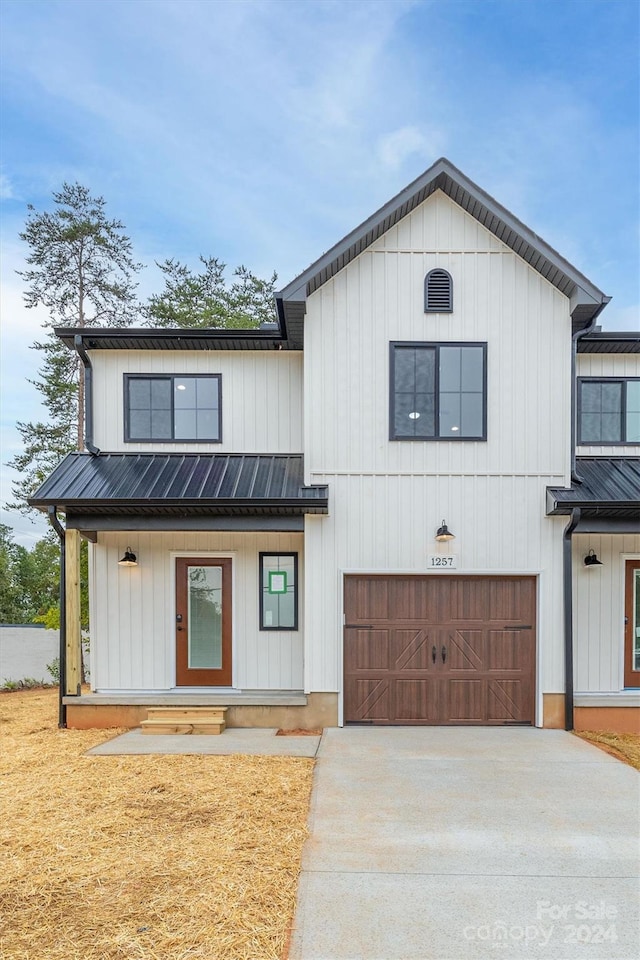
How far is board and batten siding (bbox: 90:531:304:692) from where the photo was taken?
8008 mm

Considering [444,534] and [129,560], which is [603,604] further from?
[129,560]

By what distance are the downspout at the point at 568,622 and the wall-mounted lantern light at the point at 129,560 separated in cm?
571

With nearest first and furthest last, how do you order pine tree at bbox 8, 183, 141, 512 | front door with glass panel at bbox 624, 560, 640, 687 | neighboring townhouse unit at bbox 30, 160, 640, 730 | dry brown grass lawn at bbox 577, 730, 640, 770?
dry brown grass lawn at bbox 577, 730, 640, 770, neighboring townhouse unit at bbox 30, 160, 640, 730, front door with glass panel at bbox 624, 560, 640, 687, pine tree at bbox 8, 183, 141, 512

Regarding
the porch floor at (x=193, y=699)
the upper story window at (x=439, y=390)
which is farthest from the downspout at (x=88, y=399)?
the upper story window at (x=439, y=390)

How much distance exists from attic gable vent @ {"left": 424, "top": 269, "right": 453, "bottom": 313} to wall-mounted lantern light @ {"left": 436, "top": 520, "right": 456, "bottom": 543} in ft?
9.23

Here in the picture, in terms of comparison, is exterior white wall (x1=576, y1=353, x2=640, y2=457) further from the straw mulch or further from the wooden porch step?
the wooden porch step

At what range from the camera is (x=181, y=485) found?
7543mm

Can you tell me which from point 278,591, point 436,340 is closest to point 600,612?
point 436,340

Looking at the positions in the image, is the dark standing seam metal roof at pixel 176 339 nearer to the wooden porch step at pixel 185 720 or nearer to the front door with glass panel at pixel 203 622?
the front door with glass panel at pixel 203 622

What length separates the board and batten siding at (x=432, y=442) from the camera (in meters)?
7.45

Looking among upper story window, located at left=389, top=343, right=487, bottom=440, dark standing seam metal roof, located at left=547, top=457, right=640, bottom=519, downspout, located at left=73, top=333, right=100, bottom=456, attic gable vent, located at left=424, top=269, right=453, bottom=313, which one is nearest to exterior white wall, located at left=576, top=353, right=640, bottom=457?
dark standing seam metal roof, located at left=547, top=457, right=640, bottom=519

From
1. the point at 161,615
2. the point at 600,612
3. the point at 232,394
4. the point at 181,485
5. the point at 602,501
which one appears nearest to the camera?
the point at 602,501

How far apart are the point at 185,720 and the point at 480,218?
295 inches

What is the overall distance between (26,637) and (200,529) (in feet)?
26.9
